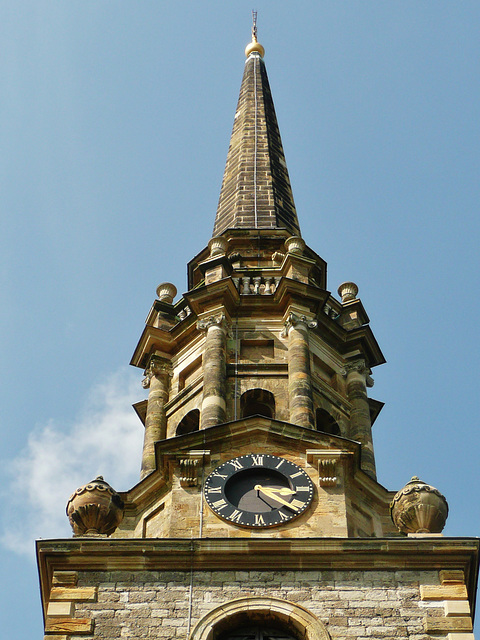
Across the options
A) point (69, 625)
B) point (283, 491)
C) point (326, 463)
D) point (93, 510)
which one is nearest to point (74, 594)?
point (69, 625)

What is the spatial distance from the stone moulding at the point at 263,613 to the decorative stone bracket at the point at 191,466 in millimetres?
3372

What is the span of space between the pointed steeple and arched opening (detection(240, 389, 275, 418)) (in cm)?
693

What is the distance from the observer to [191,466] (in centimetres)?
2736

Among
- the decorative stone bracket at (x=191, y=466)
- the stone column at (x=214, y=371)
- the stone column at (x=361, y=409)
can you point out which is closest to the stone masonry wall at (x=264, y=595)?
the decorative stone bracket at (x=191, y=466)

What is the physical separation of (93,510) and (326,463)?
4.21 meters

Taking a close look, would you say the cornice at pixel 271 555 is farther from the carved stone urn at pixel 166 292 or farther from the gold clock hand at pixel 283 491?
the carved stone urn at pixel 166 292

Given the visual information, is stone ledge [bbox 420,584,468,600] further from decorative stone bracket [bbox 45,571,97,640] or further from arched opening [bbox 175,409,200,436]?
arched opening [bbox 175,409,200,436]

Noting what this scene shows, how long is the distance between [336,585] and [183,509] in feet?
11.1

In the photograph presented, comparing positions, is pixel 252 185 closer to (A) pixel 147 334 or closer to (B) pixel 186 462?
(A) pixel 147 334

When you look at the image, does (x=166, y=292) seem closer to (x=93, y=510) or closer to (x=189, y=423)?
(x=189, y=423)

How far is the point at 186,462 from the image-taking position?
27.4m

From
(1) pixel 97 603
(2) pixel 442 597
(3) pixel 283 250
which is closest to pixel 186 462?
(1) pixel 97 603

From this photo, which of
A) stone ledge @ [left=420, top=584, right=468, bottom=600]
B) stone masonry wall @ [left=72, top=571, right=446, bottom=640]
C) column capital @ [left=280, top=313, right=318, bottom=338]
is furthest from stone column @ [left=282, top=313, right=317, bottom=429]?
stone ledge @ [left=420, top=584, right=468, bottom=600]

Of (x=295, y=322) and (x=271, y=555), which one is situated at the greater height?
(x=295, y=322)
